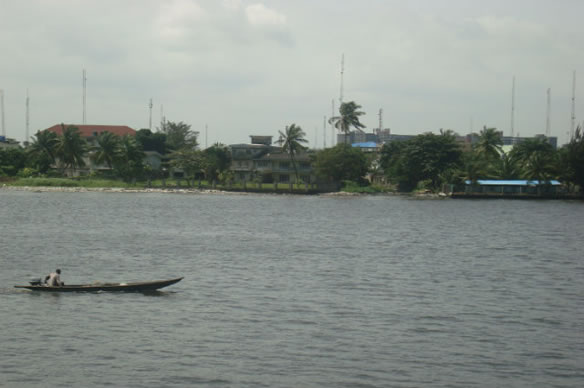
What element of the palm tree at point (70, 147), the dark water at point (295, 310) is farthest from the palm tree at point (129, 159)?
the dark water at point (295, 310)

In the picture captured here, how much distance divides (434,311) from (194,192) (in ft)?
339

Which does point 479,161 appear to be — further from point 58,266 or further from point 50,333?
point 50,333

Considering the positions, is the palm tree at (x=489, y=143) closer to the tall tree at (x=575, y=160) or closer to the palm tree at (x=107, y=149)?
the tall tree at (x=575, y=160)

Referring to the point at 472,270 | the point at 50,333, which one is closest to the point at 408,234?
the point at 472,270

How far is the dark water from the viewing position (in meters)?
23.6

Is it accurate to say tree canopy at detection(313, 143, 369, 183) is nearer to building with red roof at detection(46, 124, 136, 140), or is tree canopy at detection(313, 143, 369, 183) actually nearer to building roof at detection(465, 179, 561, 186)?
building roof at detection(465, 179, 561, 186)

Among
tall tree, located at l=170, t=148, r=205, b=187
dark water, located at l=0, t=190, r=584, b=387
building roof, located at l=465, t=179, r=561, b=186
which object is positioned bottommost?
dark water, located at l=0, t=190, r=584, b=387

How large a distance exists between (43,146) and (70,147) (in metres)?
7.46

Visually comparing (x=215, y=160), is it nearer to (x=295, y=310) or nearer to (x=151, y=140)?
(x=151, y=140)

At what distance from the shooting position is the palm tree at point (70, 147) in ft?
442

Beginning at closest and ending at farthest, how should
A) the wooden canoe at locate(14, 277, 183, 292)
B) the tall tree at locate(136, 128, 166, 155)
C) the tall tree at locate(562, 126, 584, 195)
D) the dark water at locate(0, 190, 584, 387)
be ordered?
1. the dark water at locate(0, 190, 584, 387)
2. the wooden canoe at locate(14, 277, 183, 292)
3. the tall tree at locate(562, 126, 584, 195)
4. the tall tree at locate(136, 128, 166, 155)

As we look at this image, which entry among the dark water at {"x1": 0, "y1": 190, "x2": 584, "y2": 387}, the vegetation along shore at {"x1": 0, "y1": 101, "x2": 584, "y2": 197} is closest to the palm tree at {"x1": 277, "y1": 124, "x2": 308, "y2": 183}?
the vegetation along shore at {"x1": 0, "y1": 101, "x2": 584, "y2": 197}

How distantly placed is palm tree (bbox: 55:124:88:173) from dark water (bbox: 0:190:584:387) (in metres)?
69.1

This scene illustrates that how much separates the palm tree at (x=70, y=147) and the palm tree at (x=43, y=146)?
1.59 metres
